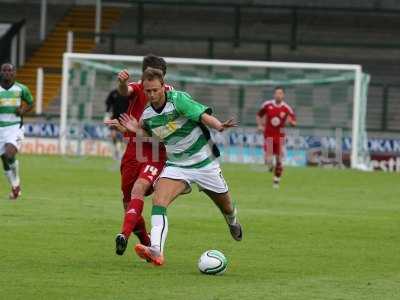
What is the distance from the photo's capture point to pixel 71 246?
1462cm

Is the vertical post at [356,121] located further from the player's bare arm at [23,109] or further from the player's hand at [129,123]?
the player's hand at [129,123]

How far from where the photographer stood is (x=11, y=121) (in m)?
21.5

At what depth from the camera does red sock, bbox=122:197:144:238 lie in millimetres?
12565

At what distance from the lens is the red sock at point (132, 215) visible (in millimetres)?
12565

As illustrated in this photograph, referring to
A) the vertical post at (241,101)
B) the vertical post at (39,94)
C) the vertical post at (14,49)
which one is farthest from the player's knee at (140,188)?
the vertical post at (14,49)

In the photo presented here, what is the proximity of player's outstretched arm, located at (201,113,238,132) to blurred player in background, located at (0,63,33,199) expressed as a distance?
9.32m

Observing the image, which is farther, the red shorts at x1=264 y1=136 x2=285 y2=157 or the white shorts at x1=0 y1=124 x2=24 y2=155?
the red shorts at x1=264 y1=136 x2=285 y2=157

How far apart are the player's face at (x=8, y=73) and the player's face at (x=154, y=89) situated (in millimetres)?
8761

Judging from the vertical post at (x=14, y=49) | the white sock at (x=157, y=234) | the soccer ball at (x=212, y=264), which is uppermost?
the vertical post at (x=14, y=49)

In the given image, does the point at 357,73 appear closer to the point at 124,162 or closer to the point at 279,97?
the point at 279,97

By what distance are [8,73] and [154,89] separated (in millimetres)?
8975

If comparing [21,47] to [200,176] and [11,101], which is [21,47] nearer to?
[11,101]

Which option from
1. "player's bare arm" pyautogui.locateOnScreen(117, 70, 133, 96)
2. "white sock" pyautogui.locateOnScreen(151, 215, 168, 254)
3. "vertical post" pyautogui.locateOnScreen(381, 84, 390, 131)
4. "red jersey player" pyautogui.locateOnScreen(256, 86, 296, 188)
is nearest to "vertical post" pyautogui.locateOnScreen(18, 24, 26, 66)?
"vertical post" pyautogui.locateOnScreen(381, 84, 390, 131)

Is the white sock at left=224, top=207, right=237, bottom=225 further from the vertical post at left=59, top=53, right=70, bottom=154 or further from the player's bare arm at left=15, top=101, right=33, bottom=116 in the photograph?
the vertical post at left=59, top=53, right=70, bottom=154
